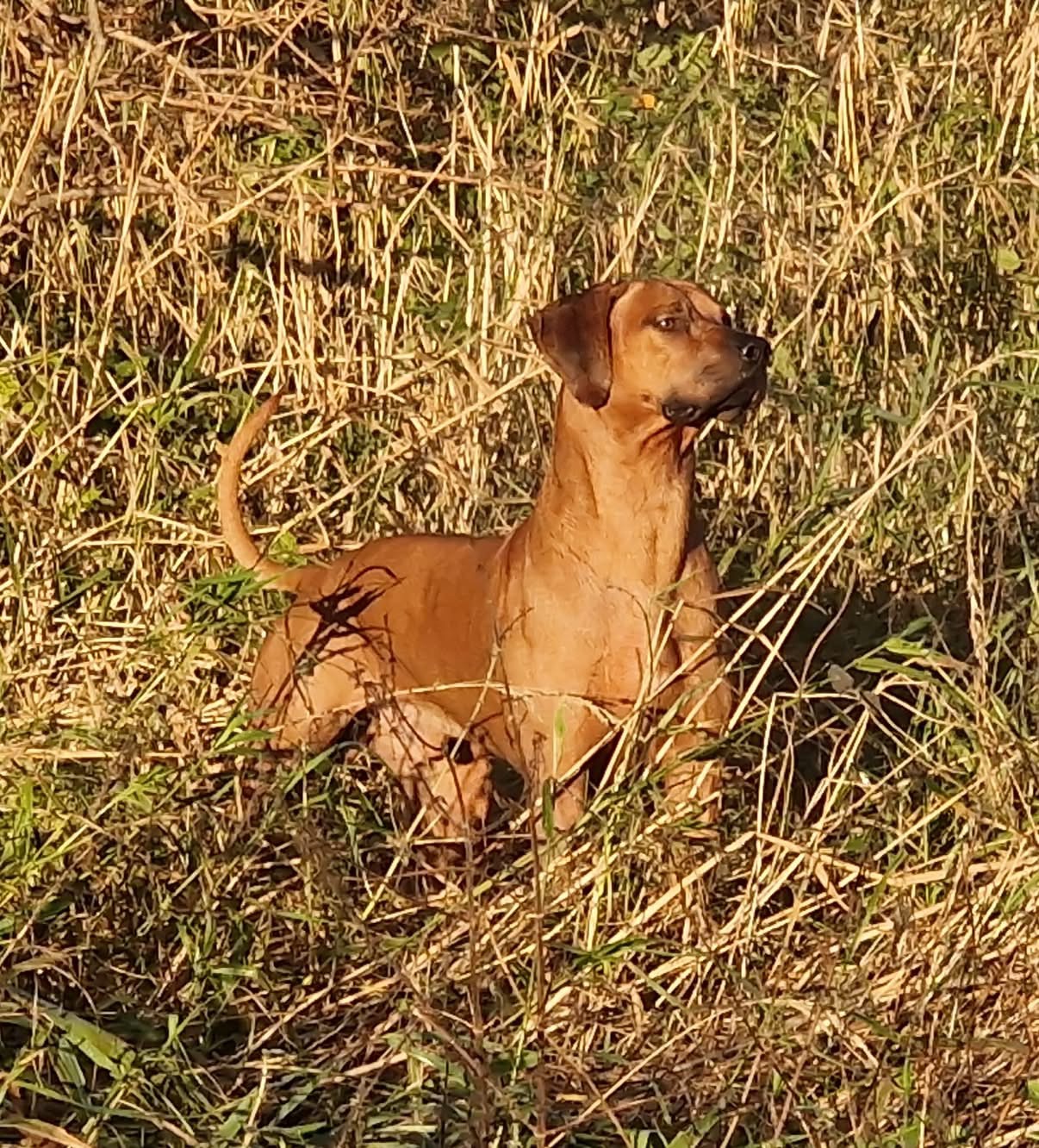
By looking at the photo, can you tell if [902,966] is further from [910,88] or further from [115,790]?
[910,88]

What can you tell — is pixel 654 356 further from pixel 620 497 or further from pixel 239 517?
pixel 239 517

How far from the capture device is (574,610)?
411 cm

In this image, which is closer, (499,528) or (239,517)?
(239,517)

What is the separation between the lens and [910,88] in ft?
18.5

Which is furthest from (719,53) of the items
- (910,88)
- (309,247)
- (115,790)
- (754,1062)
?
(754,1062)

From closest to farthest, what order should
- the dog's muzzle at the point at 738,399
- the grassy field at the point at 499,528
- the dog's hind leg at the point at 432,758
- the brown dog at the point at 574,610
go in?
1. the grassy field at the point at 499,528
2. the brown dog at the point at 574,610
3. the dog's muzzle at the point at 738,399
4. the dog's hind leg at the point at 432,758

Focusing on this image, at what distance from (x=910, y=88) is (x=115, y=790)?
301 centimetres

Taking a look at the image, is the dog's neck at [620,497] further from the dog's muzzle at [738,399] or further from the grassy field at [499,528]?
the grassy field at [499,528]

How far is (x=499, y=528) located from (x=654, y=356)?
43.5 inches

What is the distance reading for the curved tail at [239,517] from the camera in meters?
4.61

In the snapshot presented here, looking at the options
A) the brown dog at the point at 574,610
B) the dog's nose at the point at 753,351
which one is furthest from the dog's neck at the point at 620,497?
the dog's nose at the point at 753,351

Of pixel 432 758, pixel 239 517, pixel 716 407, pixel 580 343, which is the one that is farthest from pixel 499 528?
pixel 716 407

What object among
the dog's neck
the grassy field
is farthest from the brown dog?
the grassy field

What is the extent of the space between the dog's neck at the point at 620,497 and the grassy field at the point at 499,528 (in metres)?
0.27
